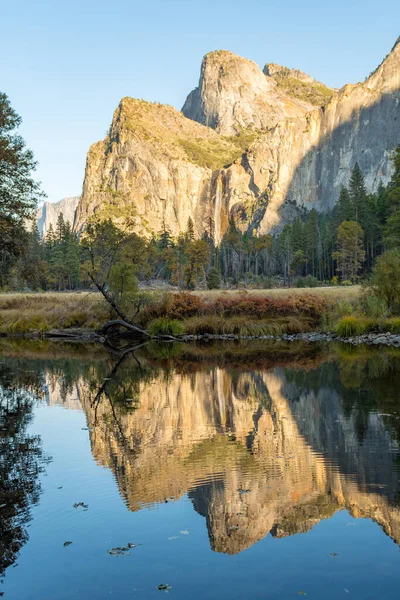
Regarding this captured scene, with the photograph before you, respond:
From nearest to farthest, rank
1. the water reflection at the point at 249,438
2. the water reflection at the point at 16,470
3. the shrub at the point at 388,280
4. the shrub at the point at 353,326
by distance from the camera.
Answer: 1. the water reflection at the point at 16,470
2. the water reflection at the point at 249,438
3. the shrub at the point at 388,280
4. the shrub at the point at 353,326

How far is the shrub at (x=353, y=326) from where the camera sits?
31906mm

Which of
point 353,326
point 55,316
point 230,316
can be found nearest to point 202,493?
point 353,326

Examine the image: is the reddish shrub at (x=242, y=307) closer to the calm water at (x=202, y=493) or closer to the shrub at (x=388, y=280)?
the shrub at (x=388, y=280)

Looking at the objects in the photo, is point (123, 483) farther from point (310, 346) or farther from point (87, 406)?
point (310, 346)

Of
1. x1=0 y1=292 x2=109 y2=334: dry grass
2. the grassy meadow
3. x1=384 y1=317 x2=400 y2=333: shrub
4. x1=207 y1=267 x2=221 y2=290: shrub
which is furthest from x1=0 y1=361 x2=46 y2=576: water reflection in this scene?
x1=207 y1=267 x2=221 y2=290: shrub

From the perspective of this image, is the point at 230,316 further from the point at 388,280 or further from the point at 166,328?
the point at 388,280

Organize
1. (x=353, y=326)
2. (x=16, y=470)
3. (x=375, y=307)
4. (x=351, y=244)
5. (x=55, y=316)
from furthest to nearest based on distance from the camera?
(x=351, y=244) < (x=55, y=316) < (x=375, y=307) < (x=353, y=326) < (x=16, y=470)

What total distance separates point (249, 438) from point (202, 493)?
3.20m

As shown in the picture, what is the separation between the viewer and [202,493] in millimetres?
7648

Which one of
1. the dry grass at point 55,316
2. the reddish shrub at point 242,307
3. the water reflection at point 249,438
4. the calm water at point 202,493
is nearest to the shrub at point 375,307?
the reddish shrub at point 242,307

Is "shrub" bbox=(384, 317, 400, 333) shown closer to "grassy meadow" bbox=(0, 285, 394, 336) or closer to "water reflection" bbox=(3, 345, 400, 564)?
"grassy meadow" bbox=(0, 285, 394, 336)

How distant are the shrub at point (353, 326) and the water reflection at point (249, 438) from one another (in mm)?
10667

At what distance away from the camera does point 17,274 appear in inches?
968

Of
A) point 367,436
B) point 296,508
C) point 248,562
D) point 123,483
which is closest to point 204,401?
point 367,436
